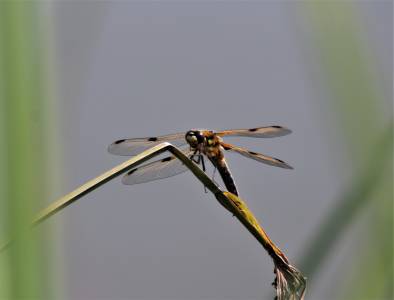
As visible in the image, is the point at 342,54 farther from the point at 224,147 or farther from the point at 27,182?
the point at 224,147

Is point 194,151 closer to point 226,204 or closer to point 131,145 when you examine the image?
point 131,145

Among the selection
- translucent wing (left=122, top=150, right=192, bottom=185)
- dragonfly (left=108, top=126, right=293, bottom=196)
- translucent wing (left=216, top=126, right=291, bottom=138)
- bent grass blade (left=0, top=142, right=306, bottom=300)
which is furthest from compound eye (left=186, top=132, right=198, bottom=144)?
bent grass blade (left=0, top=142, right=306, bottom=300)

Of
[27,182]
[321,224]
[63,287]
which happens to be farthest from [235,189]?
[27,182]

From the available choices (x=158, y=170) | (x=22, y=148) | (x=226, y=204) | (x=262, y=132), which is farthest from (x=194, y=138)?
(x=22, y=148)

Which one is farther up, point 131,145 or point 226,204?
point 131,145

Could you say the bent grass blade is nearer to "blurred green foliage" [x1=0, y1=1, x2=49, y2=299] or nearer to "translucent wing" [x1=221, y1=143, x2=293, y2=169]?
"blurred green foliage" [x1=0, y1=1, x2=49, y2=299]

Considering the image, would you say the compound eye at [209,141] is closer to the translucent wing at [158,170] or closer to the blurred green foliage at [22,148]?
the translucent wing at [158,170]
